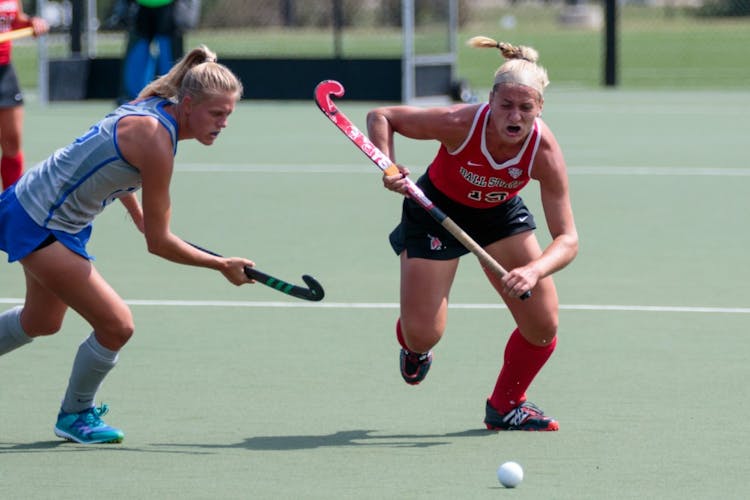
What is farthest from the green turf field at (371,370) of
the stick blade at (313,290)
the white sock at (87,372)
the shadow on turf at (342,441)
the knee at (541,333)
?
the stick blade at (313,290)

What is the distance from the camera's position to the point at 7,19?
1020cm

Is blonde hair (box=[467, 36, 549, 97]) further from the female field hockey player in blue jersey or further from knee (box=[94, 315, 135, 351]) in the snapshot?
knee (box=[94, 315, 135, 351])

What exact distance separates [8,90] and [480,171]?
5184 millimetres

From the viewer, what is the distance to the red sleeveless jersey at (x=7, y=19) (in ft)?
33.0

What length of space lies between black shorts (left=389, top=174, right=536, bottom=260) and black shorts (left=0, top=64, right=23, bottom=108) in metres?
4.76

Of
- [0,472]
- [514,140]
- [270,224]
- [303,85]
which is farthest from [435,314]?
[303,85]

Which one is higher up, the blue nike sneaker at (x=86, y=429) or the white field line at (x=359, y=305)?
the blue nike sneaker at (x=86, y=429)

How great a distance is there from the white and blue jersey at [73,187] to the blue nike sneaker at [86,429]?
1.82 ft

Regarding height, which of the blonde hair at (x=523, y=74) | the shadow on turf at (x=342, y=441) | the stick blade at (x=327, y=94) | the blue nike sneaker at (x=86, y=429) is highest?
the blonde hair at (x=523, y=74)

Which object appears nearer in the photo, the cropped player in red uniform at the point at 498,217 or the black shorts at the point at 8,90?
the cropped player in red uniform at the point at 498,217

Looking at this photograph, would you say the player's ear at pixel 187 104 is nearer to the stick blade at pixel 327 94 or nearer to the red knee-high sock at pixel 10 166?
the stick blade at pixel 327 94

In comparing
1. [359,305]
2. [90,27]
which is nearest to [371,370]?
[359,305]

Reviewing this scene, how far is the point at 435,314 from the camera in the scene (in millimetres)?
5664

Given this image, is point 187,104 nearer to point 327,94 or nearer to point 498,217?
point 327,94
